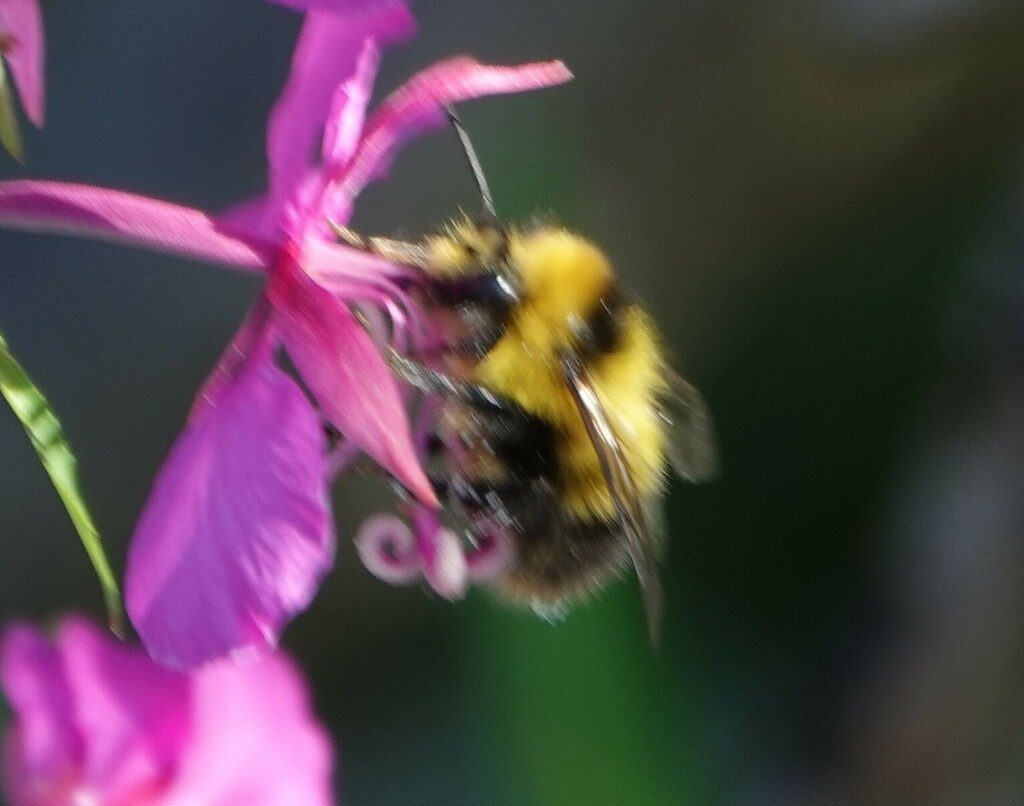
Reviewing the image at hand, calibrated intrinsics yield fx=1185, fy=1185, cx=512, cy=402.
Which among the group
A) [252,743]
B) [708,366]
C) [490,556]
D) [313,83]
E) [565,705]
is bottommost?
[565,705]

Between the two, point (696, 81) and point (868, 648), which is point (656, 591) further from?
point (868, 648)

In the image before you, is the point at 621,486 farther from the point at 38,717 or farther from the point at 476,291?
the point at 38,717

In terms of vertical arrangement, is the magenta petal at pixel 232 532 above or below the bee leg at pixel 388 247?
below

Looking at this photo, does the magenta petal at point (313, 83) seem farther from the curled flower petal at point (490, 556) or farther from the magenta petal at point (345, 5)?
the curled flower petal at point (490, 556)

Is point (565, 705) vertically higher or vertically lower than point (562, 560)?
lower

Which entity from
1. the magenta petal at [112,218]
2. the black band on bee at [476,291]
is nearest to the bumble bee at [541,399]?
the black band on bee at [476,291]

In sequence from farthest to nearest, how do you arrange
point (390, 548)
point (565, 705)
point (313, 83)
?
1. point (565, 705)
2. point (390, 548)
3. point (313, 83)

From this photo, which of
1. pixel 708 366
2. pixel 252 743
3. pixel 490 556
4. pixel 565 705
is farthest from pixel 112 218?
pixel 708 366
